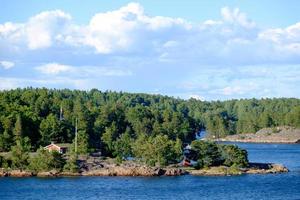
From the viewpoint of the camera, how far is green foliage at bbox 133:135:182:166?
88.3 metres

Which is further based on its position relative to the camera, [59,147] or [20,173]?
[59,147]

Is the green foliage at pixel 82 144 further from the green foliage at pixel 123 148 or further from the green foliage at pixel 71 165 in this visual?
the green foliage at pixel 71 165

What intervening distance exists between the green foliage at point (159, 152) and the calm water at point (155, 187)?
516 centimetres

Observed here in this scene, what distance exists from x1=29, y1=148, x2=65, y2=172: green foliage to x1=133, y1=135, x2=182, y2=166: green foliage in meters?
10.4

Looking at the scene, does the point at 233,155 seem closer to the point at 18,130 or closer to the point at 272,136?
the point at 18,130

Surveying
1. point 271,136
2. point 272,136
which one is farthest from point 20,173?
point 271,136

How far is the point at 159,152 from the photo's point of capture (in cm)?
8844

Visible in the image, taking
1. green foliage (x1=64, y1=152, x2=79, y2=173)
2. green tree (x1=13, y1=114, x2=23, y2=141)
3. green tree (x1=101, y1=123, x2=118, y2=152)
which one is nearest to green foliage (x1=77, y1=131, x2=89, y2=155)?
green tree (x1=101, y1=123, x2=118, y2=152)

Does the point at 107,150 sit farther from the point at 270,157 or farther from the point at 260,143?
the point at 260,143

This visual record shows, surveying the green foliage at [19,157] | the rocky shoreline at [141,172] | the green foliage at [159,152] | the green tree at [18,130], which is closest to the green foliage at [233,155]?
the rocky shoreline at [141,172]

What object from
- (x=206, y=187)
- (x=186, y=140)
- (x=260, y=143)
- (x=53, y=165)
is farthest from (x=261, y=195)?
(x=260, y=143)

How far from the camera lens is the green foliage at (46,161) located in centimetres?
8419

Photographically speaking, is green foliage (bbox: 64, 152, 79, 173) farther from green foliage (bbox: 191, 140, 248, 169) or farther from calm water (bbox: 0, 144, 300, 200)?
green foliage (bbox: 191, 140, 248, 169)

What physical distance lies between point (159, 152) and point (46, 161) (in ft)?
44.4
